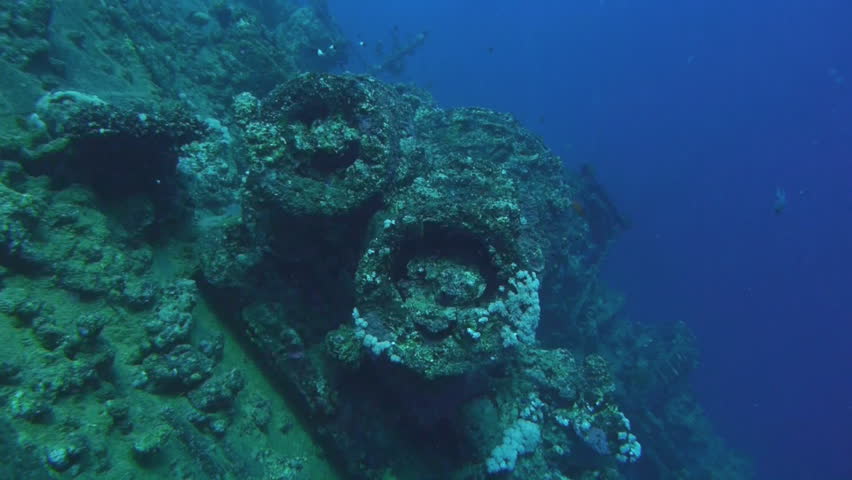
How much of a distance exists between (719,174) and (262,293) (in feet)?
224

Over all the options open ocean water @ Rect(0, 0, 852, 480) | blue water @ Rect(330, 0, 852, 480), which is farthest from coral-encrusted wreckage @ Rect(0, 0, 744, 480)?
blue water @ Rect(330, 0, 852, 480)

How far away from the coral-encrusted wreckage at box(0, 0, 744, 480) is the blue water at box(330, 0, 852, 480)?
85.2ft

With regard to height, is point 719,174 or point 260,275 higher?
point 719,174

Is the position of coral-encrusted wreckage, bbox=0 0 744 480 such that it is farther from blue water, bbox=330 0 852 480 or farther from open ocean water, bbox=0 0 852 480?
blue water, bbox=330 0 852 480

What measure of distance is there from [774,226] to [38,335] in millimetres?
70682

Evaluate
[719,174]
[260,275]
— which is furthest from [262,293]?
[719,174]

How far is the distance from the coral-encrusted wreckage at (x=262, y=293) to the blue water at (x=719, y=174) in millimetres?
25954

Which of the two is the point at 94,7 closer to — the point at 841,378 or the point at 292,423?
the point at 292,423

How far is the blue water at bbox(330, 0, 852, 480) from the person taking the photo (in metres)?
36.3

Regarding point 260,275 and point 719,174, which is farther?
point 719,174

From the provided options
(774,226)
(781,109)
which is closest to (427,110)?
(774,226)

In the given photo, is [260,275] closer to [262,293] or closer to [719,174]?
[262,293]

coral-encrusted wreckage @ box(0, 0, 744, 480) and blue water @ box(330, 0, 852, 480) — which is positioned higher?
blue water @ box(330, 0, 852, 480)

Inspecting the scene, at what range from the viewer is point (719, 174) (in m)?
58.6
